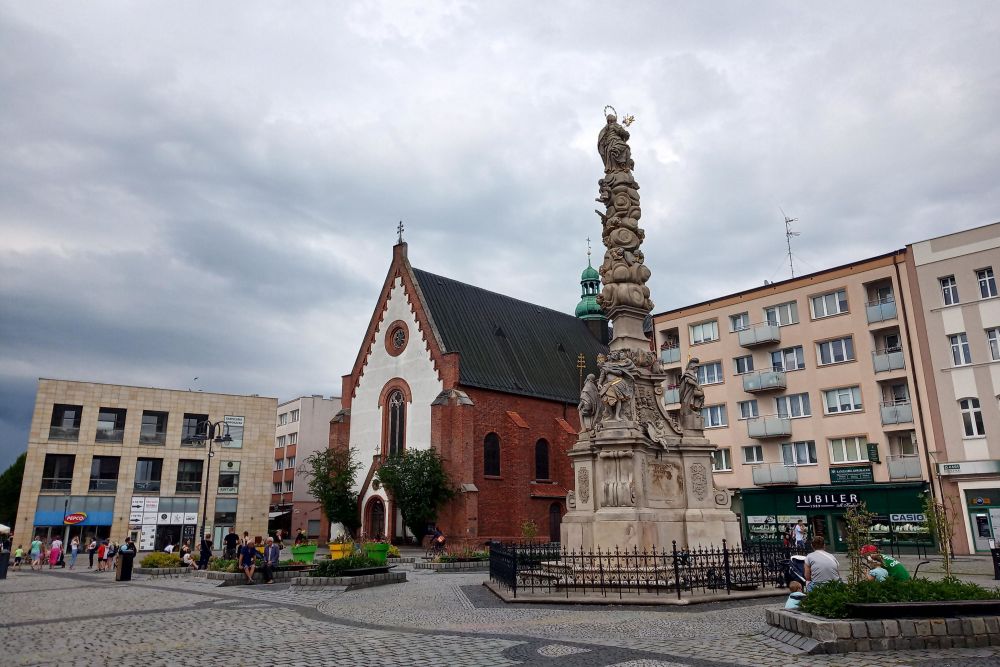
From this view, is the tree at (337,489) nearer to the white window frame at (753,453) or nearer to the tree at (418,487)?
the tree at (418,487)

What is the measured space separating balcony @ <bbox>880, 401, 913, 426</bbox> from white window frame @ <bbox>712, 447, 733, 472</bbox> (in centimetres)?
813

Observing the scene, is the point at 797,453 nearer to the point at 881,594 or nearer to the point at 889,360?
the point at 889,360

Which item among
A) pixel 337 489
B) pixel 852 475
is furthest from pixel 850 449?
pixel 337 489

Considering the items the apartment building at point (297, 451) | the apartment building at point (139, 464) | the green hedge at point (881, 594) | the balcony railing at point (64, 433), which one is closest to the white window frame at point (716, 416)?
the apartment building at point (139, 464)

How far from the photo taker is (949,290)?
105 ft

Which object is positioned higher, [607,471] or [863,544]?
[607,471]

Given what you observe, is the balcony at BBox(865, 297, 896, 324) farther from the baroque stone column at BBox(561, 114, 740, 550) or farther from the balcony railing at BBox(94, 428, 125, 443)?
the balcony railing at BBox(94, 428, 125, 443)

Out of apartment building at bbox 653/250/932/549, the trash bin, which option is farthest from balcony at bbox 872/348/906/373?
the trash bin

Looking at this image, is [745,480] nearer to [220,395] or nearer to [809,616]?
[809,616]

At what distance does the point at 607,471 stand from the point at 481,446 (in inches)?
1033

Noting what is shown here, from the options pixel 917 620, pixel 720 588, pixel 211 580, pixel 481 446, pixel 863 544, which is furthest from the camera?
pixel 481 446

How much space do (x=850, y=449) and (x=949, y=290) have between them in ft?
27.4

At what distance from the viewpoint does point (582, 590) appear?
47.6 feet

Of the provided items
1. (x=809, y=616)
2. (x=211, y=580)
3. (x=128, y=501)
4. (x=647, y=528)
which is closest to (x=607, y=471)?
(x=647, y=528)
